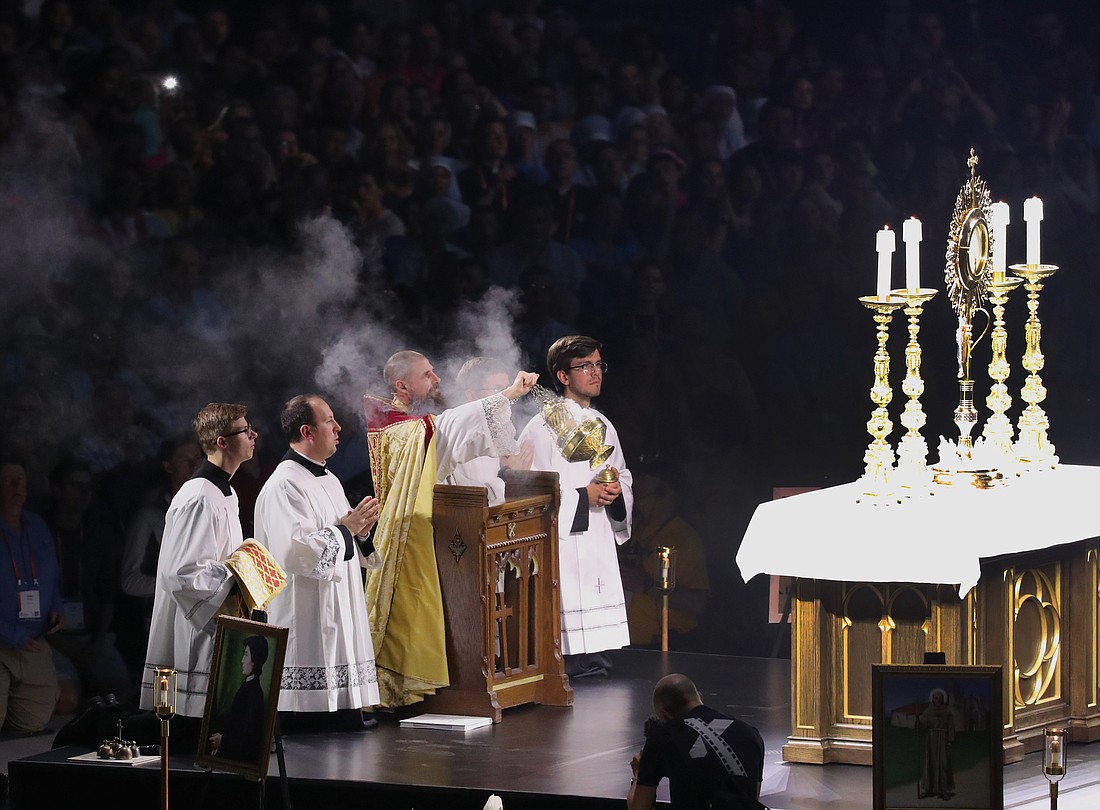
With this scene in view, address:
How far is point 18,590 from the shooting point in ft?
32.3

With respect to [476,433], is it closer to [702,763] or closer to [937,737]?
[702,763]

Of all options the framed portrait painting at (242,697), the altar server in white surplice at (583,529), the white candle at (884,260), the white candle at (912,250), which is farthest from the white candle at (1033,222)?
the framed portrait painting at (242,697)

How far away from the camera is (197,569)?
7.70 metres

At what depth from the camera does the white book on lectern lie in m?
8.01

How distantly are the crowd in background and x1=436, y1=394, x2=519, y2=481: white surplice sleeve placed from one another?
7.93 ft

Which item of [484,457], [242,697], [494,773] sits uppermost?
[484,457]

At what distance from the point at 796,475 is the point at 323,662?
4.35 meters

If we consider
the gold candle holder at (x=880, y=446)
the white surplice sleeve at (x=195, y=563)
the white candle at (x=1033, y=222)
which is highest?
the white candle at (x=1033, y=222)

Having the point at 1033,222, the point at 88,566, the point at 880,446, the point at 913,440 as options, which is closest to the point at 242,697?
the point at 880,446

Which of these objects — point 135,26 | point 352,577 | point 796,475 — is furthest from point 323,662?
point 135,26

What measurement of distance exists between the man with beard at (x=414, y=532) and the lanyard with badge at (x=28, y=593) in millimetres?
2433

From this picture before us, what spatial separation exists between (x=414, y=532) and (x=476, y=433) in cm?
53

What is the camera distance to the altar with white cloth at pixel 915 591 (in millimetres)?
6816

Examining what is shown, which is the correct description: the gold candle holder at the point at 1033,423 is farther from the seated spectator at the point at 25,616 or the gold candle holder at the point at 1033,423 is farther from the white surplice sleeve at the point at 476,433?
the seated spectator at the point at 25,616
